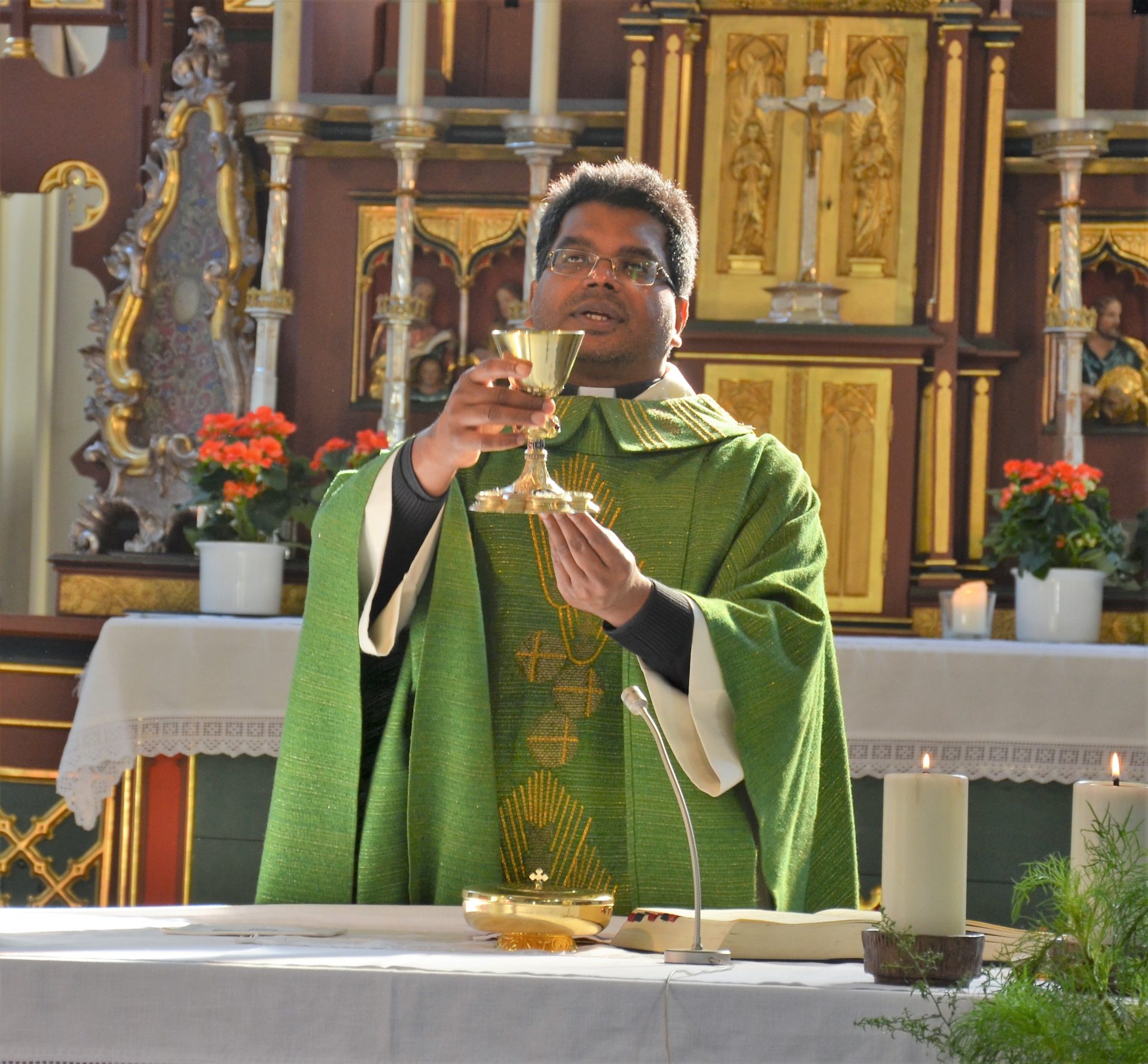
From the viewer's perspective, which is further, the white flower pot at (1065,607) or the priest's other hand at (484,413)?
the white flower pot at (1065,607)

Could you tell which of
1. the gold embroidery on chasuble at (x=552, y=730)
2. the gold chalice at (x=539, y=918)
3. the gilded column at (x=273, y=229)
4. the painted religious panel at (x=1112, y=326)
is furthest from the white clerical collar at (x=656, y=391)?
the painted religious panel at (x=1112, y=326)

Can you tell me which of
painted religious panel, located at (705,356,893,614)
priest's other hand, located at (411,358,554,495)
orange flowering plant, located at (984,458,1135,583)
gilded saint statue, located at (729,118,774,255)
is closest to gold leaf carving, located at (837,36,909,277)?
gilded saint statue, located at (729,118,774,255)

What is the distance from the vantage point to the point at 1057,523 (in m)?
5.11

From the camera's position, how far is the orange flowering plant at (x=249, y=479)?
17.2 ft

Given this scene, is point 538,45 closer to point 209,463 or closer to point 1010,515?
point 209,463

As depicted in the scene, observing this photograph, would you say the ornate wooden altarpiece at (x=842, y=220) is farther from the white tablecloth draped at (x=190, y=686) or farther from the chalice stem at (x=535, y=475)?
the chalice stem at (x=535, y=475)

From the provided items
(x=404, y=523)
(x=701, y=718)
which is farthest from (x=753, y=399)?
(x=701, y=718)

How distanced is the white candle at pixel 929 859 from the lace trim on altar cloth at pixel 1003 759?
9.20 ft

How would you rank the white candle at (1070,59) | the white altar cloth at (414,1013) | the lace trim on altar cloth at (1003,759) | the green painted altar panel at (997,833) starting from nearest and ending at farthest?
the white altar cloth at (414,1013)
the lace trim on altar cloth at (1003,759)
the green painted altar panel at (997,833)
the white candle at (1070,59)

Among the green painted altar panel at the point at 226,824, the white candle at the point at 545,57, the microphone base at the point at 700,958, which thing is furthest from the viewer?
the white candle at the point at 545,57

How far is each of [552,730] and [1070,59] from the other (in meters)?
3.39

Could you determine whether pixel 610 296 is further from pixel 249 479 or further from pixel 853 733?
pixel 249 479

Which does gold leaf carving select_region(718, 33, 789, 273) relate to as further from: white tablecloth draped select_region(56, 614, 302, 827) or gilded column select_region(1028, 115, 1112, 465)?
white tablecloth draped select_region(56, 614, 302, 827)

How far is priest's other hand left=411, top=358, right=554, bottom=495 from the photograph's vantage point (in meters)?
2.35
